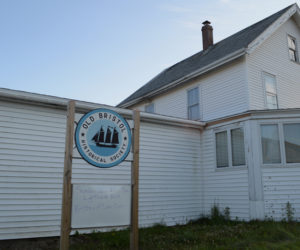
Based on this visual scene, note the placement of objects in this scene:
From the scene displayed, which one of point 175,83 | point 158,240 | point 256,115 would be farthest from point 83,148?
point 175,83

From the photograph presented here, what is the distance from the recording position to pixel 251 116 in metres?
9.86

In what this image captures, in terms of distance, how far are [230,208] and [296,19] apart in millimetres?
9623

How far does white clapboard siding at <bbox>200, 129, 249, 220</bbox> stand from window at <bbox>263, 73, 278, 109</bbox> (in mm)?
2684

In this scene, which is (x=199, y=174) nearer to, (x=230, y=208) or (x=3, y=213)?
(x=230, y=208)

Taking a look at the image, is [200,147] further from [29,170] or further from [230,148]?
[29,170]

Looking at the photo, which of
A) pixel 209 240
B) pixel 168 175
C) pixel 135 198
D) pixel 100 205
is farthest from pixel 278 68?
pixel 100 205

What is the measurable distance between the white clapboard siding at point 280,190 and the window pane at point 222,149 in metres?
1.59

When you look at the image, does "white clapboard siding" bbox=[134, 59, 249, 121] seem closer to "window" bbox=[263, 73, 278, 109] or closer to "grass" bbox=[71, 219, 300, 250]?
"window" bbox=[263, 73, 278, 109]

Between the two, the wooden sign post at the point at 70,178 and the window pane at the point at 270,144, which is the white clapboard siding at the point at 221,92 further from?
the wooden sign post at the point at 70,178

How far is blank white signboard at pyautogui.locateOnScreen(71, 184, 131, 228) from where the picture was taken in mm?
4848

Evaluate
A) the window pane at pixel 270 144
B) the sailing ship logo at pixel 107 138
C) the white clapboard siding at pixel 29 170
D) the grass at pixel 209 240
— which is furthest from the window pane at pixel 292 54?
the sailing ship logo at pixel 107 138

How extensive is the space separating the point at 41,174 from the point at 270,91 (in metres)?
9.16

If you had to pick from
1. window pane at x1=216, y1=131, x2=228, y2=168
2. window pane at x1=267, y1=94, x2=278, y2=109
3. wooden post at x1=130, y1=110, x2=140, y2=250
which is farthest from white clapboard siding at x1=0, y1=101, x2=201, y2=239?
window pane at x1=267, y1=94, x2=278, y2=109

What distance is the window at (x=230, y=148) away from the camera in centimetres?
1020
